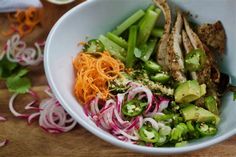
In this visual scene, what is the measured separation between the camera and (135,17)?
184 cm

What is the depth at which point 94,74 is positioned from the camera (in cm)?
167

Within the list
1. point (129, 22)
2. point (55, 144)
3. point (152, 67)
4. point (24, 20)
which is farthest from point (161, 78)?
point (24, 20)

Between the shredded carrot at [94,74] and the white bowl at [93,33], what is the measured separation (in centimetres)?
4

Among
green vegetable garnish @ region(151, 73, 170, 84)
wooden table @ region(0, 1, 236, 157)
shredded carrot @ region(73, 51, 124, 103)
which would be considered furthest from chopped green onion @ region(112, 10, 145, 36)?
wooden table @ region(0, 1, 236, 157)

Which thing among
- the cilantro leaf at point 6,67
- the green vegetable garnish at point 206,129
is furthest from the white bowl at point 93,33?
the cilantro leaf at point 6,67

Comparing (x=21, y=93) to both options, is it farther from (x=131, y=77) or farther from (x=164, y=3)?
(x=164, y=3)

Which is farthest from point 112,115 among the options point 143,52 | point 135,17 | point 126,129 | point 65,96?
point 135,17

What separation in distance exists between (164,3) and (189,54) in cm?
24

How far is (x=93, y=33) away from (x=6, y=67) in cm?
46

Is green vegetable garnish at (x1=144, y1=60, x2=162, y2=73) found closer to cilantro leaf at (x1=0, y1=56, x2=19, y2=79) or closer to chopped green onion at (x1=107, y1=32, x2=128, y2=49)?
chopped green onion at (x1=107, y1=32, x2=128, y2=49)

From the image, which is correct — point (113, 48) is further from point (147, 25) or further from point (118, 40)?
point (147, 25)

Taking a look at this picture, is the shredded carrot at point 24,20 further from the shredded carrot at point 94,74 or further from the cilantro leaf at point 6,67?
the shredded carrot at point 94,74

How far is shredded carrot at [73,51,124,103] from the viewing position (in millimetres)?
1628

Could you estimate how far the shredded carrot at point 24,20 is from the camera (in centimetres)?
218
